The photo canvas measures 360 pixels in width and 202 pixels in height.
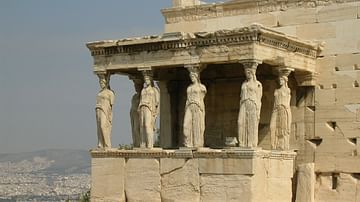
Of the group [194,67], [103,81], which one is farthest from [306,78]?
[103,81]

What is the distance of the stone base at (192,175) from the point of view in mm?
17817

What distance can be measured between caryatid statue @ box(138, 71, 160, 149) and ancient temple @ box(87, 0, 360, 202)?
0.08 feet

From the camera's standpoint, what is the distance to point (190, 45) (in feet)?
61.1

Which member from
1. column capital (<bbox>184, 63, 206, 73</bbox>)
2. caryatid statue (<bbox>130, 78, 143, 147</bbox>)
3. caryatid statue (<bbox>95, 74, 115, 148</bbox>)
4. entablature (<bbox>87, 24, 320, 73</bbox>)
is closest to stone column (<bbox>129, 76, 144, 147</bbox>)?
caryatid statue (<bbox>130, 78, 143, 147</bbox>)

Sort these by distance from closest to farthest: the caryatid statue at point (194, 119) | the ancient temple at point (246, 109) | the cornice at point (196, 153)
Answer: the cornice at point (196, 153)
the ancient temple at point (246, 109)
the caryatid statue at point (194, 119)

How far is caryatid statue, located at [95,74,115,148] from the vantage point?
19734 millimetres

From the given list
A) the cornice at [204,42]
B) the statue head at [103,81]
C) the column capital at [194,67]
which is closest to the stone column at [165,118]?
the statue head at [103,81]

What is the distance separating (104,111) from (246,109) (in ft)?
10.6

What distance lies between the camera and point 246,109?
17953mm

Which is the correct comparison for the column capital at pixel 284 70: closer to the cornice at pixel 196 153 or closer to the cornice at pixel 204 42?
the cornice at pixel 204 42

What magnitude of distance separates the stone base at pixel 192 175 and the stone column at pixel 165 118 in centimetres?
159

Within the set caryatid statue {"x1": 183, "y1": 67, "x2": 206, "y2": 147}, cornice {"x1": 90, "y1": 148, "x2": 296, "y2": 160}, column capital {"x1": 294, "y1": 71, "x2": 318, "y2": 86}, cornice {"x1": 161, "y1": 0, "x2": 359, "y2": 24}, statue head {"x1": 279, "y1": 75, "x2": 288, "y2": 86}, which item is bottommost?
cornice {"x1": 90, "y1": 148, "x2": 296, "y2": 160}

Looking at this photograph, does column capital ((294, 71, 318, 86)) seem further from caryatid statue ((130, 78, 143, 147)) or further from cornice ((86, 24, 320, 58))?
caryatid statue ((130, 78, 143, 147))

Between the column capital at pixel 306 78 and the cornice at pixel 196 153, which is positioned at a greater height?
the column capital at pixel 306 78
